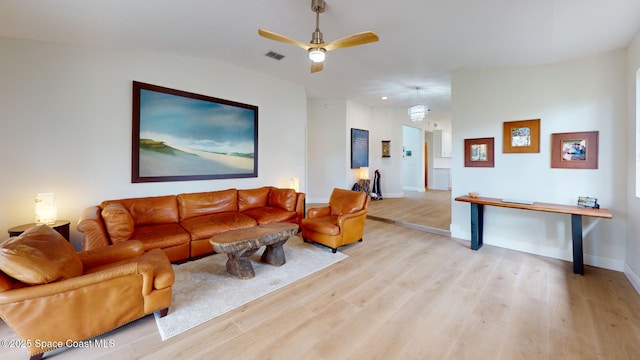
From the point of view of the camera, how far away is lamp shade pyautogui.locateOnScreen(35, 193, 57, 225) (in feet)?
9.02

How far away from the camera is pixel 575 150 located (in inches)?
130

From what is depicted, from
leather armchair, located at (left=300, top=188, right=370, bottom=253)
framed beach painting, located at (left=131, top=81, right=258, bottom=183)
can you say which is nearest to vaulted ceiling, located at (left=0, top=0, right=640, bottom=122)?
framed beach painting, located at (left=131, top=81, right=258, bottom=183)

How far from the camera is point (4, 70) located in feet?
8.99

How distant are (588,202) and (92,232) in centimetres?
587

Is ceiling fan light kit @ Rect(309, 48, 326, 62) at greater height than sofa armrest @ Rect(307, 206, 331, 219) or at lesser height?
greater

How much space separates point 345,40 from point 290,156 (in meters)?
3.39

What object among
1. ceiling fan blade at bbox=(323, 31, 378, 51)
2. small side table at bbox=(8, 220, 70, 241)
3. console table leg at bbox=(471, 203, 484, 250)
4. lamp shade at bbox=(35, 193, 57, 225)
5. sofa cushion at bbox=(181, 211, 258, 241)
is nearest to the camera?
ceiling fan blade at bbox=(323, 31, 378, 51)

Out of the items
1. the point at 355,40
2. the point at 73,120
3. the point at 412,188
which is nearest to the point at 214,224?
the point at 73,120

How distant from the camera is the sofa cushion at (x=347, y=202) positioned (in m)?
3.98

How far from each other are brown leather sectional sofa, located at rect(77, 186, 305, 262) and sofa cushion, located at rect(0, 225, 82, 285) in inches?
29.4

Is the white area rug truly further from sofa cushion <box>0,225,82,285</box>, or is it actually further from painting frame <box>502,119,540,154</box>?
painting frame <box>502,119,540,154</box>

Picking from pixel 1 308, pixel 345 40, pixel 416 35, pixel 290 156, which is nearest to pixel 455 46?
pixel 416 35

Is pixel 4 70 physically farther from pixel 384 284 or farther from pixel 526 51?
pixel 526 51

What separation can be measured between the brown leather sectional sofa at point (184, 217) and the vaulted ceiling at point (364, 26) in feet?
6.84
